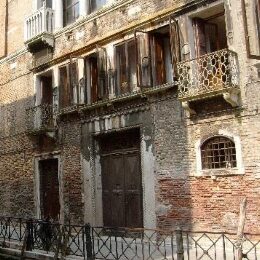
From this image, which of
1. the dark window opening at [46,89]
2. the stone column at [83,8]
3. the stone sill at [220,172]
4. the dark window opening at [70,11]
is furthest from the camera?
the dark window opening at [46,89]

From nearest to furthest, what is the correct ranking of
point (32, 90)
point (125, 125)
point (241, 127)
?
1. point (241, 127)
2. point (125, 125)
3. point (32, 90)

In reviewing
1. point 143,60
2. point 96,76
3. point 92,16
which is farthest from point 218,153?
point 92,16

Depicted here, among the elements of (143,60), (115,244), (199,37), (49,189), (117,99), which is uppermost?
(199,37)

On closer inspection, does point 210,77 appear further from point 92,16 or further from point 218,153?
point 92,16

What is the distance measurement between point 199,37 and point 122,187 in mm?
5209

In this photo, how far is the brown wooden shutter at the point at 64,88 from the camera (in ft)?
50.3

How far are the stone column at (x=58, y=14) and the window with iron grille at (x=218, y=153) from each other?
320 inches

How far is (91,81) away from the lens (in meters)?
14.7

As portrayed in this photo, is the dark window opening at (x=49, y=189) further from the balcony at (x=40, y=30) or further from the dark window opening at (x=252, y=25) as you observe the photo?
the dark window opening at (x=252, y=25)

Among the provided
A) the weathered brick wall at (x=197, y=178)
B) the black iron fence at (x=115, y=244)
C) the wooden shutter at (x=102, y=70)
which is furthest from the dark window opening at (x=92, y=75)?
the black iron fence at (x=115, y=244)

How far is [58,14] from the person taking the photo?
635 inches

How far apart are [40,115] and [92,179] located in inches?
145

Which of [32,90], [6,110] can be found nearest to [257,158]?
[32,90]

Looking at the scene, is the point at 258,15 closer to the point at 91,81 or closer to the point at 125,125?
the point at 125,125
